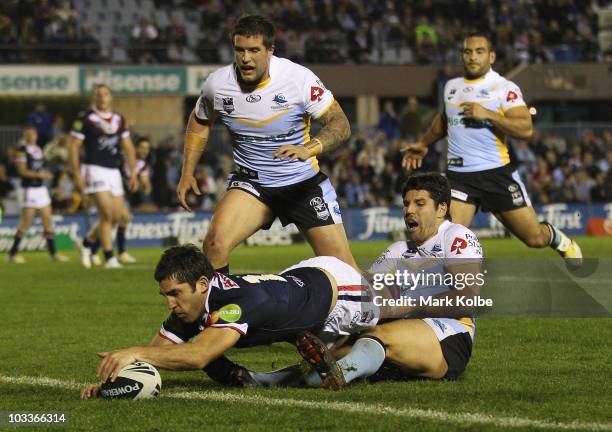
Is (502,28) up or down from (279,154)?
down

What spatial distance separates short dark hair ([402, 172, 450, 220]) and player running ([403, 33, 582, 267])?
13.1 feet

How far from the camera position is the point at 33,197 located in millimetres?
20859

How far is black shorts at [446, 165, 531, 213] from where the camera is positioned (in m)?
12.2

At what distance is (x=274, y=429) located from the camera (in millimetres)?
5715

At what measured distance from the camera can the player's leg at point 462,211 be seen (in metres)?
12.0

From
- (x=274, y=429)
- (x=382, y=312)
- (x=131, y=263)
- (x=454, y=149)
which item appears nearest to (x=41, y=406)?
(x=274, y=429)

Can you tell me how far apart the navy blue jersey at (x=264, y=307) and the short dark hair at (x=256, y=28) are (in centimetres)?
219

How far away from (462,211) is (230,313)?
589 cm

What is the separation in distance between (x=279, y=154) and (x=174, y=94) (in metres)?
27.6

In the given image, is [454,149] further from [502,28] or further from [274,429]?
[502,28]

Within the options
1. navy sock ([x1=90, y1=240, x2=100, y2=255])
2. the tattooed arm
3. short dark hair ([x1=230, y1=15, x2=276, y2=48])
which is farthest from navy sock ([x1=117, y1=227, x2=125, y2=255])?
short dark hair ([x1=230, y1=15, x2=276, y2=48])

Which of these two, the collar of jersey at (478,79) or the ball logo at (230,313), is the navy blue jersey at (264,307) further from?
the collar of jersey at (478,79)

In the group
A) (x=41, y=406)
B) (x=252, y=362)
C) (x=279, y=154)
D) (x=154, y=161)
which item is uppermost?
(x=279, y=154)

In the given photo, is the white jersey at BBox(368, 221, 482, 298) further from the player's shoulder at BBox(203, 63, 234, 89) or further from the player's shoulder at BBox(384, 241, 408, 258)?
the player's shoulder at BBox(203, 63, 234, 89)
